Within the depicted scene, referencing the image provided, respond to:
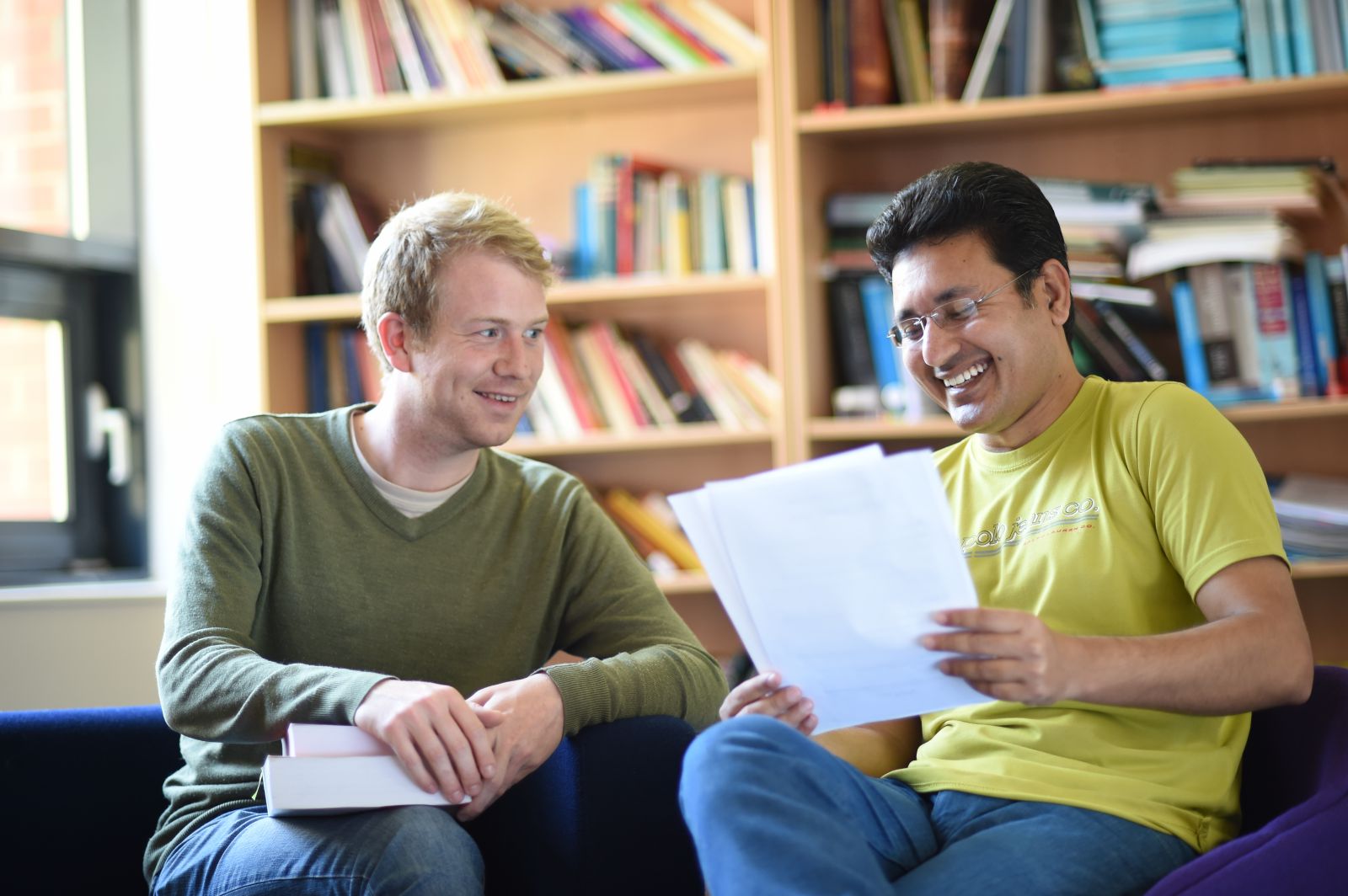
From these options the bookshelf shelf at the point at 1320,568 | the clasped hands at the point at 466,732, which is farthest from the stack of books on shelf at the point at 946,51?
the clasped hands at the point at 466,732

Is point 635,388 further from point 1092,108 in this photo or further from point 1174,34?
point 1174,34

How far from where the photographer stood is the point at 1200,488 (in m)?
1.28

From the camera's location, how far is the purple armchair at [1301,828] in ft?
3.85

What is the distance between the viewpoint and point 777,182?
2.71m

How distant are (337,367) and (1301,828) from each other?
2.35 metres

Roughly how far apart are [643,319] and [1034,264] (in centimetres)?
165

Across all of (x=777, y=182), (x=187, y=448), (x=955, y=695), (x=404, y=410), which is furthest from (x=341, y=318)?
(x=955, y=695)

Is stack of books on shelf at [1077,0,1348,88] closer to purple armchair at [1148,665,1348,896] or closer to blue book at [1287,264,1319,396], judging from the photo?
blue book at [1287,264,1319,396]

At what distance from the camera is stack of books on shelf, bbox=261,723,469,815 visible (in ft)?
4.39

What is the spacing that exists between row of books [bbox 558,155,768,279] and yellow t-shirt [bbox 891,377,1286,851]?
1505 millimetres

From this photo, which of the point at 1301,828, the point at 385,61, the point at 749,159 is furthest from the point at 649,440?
the point at 1301,828

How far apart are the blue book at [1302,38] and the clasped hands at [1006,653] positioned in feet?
5.95

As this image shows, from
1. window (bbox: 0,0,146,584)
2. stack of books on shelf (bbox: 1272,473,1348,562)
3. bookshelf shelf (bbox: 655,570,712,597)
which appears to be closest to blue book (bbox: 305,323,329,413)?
window (bbox: 0,0,146,584)

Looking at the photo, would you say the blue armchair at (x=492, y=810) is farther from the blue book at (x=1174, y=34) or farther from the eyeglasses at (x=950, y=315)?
the blue book at (x=1174, y=34)
